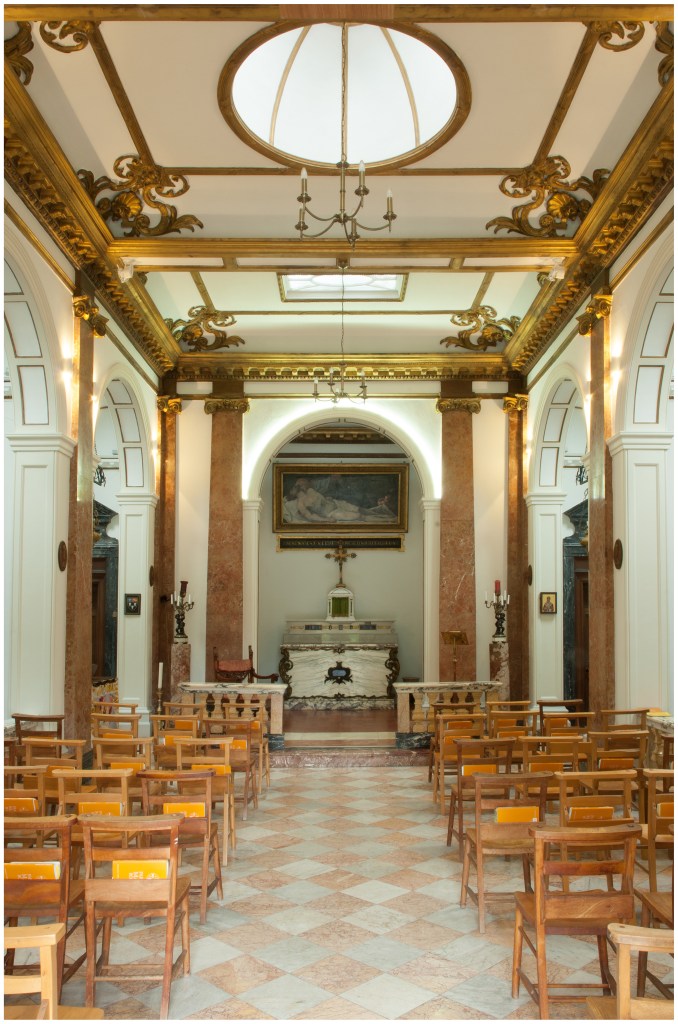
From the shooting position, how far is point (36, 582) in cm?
968

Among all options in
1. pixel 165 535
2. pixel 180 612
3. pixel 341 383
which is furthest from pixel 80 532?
pixel 165 535

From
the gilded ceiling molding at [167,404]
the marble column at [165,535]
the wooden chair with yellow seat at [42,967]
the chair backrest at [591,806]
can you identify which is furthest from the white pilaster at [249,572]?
the wooden chair with yellow seat at [42,967]

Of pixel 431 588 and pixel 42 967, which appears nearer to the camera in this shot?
pixel 42 967

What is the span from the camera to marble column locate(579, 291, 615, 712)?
10.2m

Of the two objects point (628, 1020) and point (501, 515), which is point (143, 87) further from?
point (501, 515)

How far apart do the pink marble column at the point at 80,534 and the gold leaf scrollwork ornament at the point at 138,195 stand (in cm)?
96

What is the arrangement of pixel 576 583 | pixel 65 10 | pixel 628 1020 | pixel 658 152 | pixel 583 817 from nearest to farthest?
pixel 628 1020, pixel 65 10, pixel 583 817, pixel 658 152, pixel 576 583

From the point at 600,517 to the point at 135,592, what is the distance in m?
7.55

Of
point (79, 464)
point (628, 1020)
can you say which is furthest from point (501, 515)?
point (628, 1020)

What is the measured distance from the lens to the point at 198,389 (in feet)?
53.0

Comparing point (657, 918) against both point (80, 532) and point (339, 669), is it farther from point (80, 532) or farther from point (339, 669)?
point (339, 669)

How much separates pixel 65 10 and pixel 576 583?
14951mm

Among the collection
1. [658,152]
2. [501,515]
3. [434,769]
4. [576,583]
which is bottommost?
[434,769]

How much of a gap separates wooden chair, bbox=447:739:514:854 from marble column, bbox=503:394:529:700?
693cm
